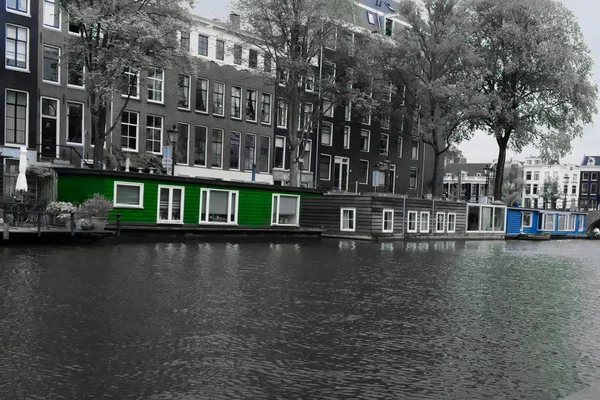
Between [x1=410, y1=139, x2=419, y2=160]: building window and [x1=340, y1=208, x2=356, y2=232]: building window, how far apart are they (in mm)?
25457

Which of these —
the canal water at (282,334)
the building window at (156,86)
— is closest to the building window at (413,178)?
the building window at (156,86)

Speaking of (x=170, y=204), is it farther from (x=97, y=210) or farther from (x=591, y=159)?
(x=591, y=159)

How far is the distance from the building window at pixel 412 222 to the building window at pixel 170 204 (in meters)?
15.7

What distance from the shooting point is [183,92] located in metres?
40.2

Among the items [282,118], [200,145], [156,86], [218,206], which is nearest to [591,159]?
[282,118]

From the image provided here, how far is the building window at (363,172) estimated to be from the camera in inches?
2072

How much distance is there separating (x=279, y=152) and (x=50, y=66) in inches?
704

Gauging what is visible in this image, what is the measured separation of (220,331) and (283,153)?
3870 centimetres

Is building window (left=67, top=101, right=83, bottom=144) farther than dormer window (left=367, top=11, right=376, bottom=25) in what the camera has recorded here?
No

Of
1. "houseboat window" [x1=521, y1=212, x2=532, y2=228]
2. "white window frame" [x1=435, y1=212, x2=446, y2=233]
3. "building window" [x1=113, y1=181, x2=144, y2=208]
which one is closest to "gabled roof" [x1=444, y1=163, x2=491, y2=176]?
"houseboat window" [x1=521, y1=212, x2=532, y2=228]

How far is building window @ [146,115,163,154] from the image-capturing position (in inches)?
1505

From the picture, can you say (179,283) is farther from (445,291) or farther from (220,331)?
(445,291)

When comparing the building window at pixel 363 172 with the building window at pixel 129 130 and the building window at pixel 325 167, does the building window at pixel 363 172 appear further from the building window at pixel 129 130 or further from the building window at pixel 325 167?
the building window at pixel 129 130

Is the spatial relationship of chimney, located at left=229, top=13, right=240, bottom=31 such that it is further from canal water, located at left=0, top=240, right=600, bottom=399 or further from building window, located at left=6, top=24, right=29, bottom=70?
canal water, located at left=0, top=240, right=600, bottom=399
